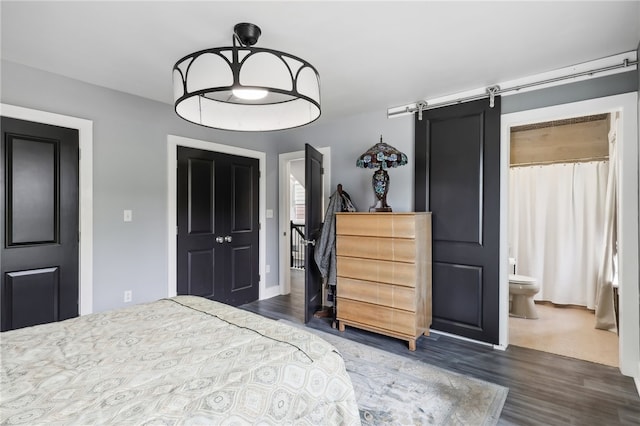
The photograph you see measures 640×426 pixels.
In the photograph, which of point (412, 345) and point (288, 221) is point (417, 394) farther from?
point (288, 221)

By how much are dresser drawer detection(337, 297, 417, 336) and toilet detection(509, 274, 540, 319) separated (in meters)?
1.58

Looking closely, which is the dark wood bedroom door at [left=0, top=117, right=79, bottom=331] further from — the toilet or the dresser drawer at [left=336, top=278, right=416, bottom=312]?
the toilet

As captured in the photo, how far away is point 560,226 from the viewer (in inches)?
156

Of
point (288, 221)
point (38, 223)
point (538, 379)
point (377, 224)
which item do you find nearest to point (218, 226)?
point (288, 221)

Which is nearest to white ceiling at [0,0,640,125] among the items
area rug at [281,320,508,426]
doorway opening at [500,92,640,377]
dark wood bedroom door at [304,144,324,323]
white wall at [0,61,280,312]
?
white wall at [0,61,280,312]

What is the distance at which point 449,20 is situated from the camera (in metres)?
1.92

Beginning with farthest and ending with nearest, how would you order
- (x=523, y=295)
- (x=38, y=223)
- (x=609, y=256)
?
1. (x=523, y=295)
2. (x=609, y=256)
3. (x=38, y=223)

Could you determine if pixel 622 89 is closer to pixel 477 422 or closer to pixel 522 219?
pixel 522 219

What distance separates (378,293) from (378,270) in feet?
0.70

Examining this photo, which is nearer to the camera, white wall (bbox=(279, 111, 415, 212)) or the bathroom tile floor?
the bathroom tile floor

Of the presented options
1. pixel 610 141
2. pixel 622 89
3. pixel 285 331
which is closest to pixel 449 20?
pixel 622 89

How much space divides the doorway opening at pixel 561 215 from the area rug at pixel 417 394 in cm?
139

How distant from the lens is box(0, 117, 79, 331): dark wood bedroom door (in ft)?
7.82

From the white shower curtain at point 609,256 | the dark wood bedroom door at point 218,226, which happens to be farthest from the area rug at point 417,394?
the white shower curtain at point 609,256
